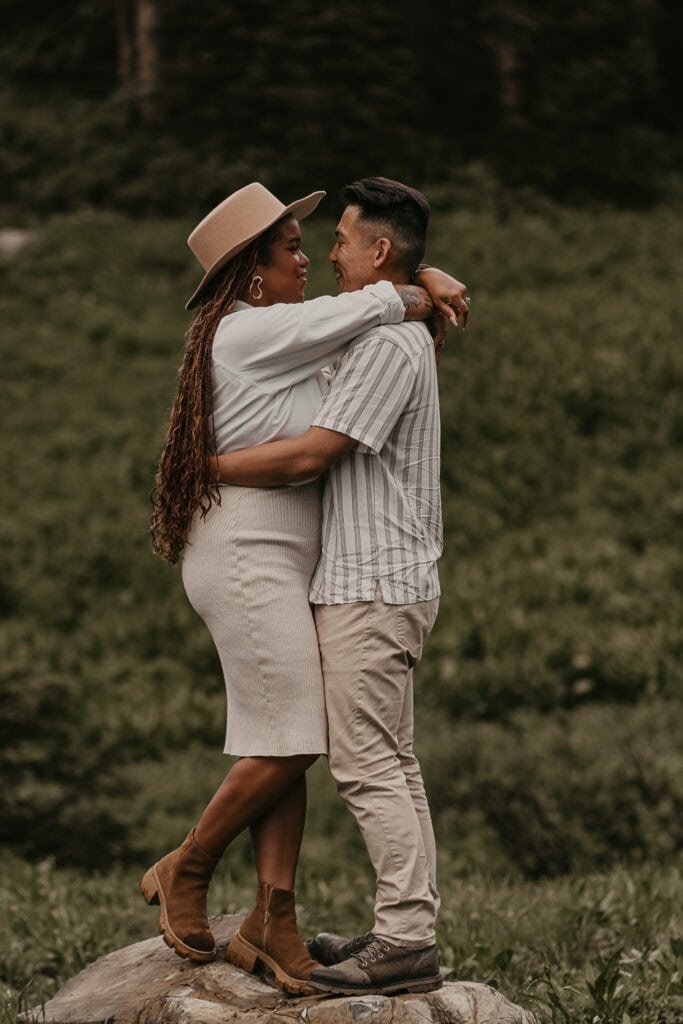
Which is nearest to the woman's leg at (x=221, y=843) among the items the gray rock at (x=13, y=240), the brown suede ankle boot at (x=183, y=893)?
the brown suede ankle boot at (x=183, y=893)

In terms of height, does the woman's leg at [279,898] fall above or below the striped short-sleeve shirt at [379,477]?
below

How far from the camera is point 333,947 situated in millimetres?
4129

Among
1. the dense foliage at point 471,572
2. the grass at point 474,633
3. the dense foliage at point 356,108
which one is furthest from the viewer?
the dense foliage at point 356,108

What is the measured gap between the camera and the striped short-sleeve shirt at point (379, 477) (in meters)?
3.85

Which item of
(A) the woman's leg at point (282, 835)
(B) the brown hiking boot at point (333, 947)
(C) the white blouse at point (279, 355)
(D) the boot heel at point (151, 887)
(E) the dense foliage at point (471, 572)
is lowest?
(E) the dense foliage at point (471, 572)

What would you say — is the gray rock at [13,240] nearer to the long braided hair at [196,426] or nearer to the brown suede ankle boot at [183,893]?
the long braided hair at [196,426]

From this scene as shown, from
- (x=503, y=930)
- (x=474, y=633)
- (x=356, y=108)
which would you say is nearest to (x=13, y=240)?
(x=356, y=108)

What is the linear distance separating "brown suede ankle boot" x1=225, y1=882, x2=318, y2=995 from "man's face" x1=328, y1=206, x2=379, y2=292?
Result: 175 cm

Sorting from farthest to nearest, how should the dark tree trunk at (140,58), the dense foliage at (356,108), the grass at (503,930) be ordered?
1. the dark tree trunk at (140,58)
2. the dense foliage at (356,108)
3. the grass at (503,930)

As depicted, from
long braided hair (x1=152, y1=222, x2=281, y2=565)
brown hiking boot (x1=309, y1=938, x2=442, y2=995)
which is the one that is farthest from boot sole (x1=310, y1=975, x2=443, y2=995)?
long braided hair (x1=152, y1=222, x2=281, y2=565)

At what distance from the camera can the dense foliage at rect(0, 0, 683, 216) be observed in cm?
1994

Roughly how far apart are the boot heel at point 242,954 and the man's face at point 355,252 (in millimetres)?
1916

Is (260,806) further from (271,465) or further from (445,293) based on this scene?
(445,293)

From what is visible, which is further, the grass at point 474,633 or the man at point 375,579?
the grass at point 474,633
